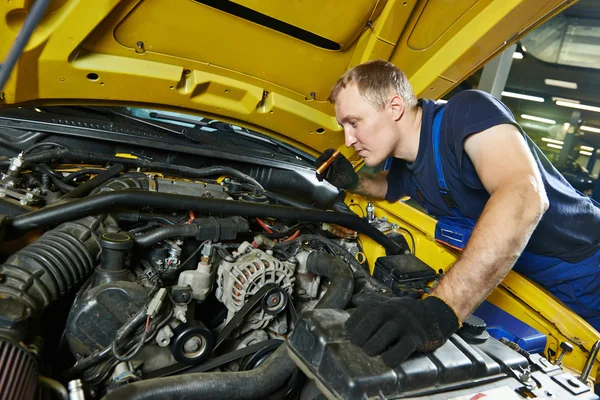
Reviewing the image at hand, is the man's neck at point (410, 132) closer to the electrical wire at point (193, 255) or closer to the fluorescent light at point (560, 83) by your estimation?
the electrical wire at point (193, 255)

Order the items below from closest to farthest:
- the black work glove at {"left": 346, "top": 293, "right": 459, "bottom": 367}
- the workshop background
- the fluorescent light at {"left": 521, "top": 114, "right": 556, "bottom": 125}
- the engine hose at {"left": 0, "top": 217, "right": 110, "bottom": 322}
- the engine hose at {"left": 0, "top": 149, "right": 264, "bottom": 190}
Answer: the black work glove at {"left": 346, "top": 293, "right": 459, "bottom": 367}
the engine hose at {"left": 0, "top": 217, "right": 110, "bottom": 322}
the engine hose at {"left": 0, "top": 149, "right": 264, "bottom": 190}
the workshop background
the fluorescent light at {"left": 521, "top": 114, "right": 556, "bottom": 125}

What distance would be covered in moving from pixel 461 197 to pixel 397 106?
44cm

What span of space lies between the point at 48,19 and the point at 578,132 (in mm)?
10353

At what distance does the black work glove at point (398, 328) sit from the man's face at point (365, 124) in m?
0.79

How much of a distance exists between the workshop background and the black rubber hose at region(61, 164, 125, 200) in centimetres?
509

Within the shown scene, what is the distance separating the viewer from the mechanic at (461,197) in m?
0.87

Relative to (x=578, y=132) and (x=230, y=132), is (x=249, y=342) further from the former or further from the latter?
(x=578, y=132)

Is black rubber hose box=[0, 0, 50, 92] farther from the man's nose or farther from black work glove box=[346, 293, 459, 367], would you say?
the man's nose

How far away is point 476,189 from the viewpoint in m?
1.43

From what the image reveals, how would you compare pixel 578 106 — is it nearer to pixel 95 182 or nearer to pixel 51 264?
pixel 95 182

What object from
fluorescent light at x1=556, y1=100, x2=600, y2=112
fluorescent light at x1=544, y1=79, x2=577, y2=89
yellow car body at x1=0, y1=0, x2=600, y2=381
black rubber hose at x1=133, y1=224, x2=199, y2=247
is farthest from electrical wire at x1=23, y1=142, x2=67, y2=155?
fluorescent light at x1=556, y1=100, x2=600, y2=112

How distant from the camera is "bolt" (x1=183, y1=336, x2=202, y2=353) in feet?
3.32

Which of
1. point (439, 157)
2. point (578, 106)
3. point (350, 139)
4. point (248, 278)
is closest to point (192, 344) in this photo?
point (248, 278)

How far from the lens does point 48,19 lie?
4.14 feet
